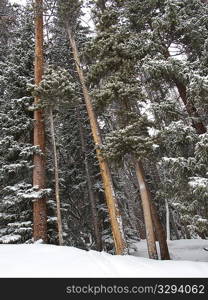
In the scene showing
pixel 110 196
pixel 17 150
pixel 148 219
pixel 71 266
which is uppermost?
pixel 17 150

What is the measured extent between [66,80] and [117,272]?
9.03 metres

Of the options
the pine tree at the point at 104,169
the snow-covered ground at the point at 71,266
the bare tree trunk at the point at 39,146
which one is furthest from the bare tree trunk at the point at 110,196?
the bare tree trunk at the point at 39,146

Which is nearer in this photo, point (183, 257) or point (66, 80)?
point (66, 80)

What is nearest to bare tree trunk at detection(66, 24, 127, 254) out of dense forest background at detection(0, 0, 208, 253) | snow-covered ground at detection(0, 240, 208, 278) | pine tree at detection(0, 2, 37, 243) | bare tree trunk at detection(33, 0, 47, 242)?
dense forest background at detection(0, 0, 208, 253)

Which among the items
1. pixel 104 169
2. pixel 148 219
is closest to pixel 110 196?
pixel 104 169

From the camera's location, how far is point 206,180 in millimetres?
8656

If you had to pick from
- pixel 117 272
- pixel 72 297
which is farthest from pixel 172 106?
pixel 72 297

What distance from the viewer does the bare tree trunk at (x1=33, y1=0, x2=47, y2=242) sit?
40.1 feet

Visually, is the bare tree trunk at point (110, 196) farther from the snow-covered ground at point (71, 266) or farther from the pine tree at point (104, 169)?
the snow-covered ground at point (71, 266)

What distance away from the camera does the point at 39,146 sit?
44.7 ft

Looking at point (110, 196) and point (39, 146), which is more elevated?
point (39, 146)

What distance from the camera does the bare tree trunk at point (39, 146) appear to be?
1222 cm

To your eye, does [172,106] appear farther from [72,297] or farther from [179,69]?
[72,297]

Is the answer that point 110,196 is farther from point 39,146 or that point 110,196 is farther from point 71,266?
point 71,266
